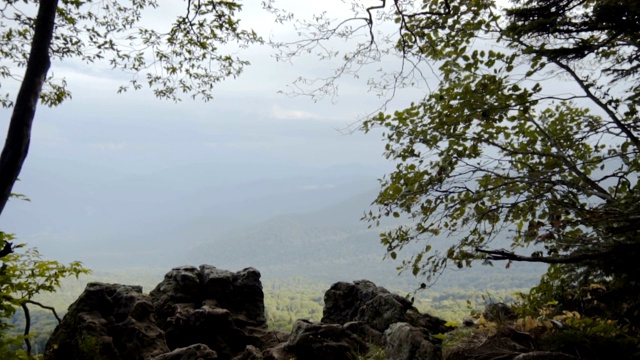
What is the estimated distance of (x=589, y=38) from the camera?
219 inches

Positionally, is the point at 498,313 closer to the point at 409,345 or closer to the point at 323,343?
the point at 409,345

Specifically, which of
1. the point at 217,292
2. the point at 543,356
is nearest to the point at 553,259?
the point at 543,356

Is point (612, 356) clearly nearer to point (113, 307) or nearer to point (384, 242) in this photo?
point (384, 242)

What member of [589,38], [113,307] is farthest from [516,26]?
[113,307]

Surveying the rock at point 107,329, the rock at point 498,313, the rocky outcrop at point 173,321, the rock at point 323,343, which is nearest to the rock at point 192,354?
the rocky outcrop at point 173,321

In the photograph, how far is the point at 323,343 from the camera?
713cm

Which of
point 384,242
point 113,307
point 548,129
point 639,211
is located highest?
point 548,129

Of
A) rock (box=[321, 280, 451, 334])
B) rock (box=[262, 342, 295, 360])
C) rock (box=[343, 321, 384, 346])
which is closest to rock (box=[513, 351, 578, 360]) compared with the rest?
rock (box=[343, 321, 384, 346])

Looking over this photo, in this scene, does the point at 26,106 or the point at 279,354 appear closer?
the point at 26,106

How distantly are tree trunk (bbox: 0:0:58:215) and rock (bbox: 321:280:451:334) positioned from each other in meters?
6.75

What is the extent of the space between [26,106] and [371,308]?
717 centimetres

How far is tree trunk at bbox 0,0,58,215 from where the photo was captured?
450cm

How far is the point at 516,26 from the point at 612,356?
4025mm

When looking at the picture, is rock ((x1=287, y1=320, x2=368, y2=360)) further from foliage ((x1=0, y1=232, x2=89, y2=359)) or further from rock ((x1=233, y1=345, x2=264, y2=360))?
foliage ((x1=0, y1=232, x2=89, y2=359))
